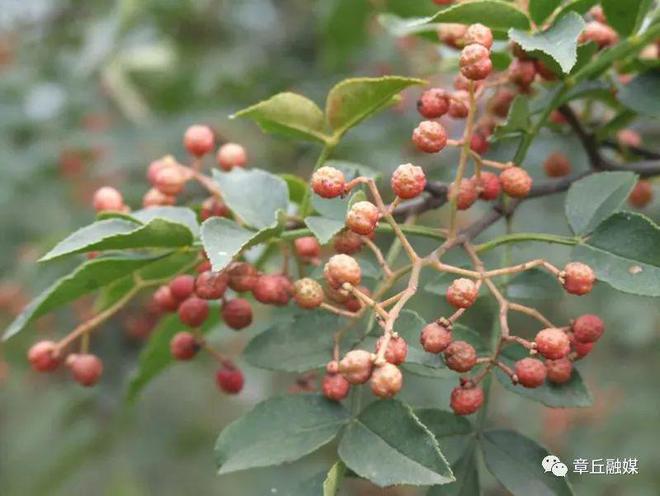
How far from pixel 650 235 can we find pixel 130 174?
2123mm

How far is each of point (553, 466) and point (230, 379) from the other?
1.63 ft

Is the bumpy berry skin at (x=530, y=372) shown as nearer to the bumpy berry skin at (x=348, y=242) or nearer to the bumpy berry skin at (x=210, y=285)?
the bumpy berry skin at (x=348, y=242)

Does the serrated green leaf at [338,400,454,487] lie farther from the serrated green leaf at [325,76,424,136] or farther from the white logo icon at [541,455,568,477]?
the serrated green leaf at [325,76,424,136]

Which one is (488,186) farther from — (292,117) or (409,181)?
(292,117)

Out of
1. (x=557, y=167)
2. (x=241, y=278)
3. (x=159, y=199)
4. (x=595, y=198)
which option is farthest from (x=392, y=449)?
(x=557, y=167)

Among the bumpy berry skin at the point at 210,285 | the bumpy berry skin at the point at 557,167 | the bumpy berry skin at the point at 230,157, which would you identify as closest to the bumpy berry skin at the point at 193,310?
the bumpy berry skin at the point at 210,285

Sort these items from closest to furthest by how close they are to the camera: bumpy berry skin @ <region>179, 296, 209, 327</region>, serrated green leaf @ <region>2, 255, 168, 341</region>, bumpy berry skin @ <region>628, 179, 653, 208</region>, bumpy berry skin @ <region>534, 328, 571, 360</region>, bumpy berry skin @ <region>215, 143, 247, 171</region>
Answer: bumpy berry skin @ <region>534, 328, 571, 360</region> → serrated green leaf @ <region>2, 255, 168, 341</region> → bumpy berry skin @ <region>179, 296, 209, 327</region> → bumpy berry skin @ <region>215, 143, 247, 171</region> → bumpy berry skin @ <region>628, 179, 653, 208</region>

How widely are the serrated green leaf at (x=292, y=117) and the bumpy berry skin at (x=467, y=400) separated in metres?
0.41

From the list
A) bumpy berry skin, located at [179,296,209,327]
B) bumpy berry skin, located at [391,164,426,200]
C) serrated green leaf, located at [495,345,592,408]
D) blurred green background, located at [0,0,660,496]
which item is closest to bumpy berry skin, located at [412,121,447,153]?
bumpy berry skin, located at [391,164,426,200]

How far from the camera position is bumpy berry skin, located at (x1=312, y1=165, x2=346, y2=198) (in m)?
1.13

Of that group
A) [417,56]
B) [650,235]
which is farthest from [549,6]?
[417,56]

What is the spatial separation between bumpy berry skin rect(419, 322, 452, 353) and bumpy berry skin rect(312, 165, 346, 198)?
7.6 inches

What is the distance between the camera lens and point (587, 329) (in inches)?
45.8

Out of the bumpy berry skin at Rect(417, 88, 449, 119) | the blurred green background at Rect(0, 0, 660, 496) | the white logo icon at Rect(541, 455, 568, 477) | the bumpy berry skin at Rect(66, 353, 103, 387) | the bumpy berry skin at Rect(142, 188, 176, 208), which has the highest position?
the bumpy berry skin at Rect(417, 88, 449, 119)
